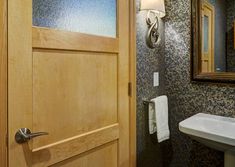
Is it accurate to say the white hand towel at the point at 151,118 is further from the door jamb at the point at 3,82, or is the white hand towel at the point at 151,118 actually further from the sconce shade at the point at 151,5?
the door jamb at the point at 3,82

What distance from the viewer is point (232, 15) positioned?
1.63 m

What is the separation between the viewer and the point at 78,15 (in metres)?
1.24

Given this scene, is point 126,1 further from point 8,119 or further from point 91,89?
point 8,119

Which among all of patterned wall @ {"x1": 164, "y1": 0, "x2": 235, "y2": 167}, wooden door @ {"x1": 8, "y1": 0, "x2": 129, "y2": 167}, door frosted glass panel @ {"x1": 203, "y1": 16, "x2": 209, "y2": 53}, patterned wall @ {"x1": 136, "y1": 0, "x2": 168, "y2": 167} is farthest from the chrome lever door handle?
door frosted glass panel @ {"x1": 203, "y1": 16, "x2": 209, "y2": 53}

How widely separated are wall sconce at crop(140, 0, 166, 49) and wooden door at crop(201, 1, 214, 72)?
0.33 metres

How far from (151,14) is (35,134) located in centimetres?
127

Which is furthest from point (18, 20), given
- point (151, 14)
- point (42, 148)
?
point (151, 14)

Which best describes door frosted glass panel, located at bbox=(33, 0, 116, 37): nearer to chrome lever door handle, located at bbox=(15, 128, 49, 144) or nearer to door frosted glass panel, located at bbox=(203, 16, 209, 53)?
chrome lever door handle, located at bbox=(15, 128, 49, 144)

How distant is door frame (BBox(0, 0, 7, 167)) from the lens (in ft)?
3.00

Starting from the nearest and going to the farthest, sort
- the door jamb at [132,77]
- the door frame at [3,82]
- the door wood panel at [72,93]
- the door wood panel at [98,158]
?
the door frame at [3,82] → the door wood panel at [72,93] → the door wood panel at [98,158] → the door jamb at [132,77]

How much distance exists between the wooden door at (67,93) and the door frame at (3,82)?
2 cm

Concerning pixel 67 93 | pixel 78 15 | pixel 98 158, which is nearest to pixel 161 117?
pixel 98 158

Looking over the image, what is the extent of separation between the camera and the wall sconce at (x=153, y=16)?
162cm

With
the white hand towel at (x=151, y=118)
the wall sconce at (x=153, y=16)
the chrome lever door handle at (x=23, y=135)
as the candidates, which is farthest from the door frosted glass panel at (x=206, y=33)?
the chrome lever door handle at (x=23, y=135)
